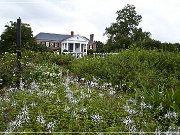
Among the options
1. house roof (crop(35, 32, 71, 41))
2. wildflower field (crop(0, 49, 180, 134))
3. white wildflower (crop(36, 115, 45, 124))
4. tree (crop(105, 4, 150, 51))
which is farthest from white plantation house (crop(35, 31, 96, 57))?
white wildflower (crop(36, 115, 45, 124))

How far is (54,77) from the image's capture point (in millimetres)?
9531

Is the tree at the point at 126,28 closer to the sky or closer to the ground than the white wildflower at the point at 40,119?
closer to the sky

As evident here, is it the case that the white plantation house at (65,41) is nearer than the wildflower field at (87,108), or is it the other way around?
the wildflower field at (87,108)

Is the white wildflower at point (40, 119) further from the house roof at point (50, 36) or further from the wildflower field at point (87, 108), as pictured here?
the house roof at point (50, 36)

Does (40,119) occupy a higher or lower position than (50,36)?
lower

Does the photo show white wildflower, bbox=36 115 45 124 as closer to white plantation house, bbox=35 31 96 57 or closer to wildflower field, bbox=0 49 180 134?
wildflower field, bbox=0 49 180 134

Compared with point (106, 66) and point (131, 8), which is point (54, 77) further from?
point (131, 8)

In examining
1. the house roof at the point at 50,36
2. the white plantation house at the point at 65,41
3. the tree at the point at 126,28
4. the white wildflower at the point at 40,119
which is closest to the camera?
the white wildflower at the point at 40,119

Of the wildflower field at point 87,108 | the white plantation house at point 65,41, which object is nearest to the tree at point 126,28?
the white plantation house at point 65,41

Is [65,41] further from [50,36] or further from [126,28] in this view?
[126,28]

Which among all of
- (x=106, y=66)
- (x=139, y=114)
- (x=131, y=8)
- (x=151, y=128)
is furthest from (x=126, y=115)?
(x=131, y=8)

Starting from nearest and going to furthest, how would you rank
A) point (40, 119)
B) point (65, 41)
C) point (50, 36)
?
point (40, 119)
point (50, 36)
point (65, 41)

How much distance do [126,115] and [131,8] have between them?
47922mm

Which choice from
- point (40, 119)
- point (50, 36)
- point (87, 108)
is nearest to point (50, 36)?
point (50, 36)
